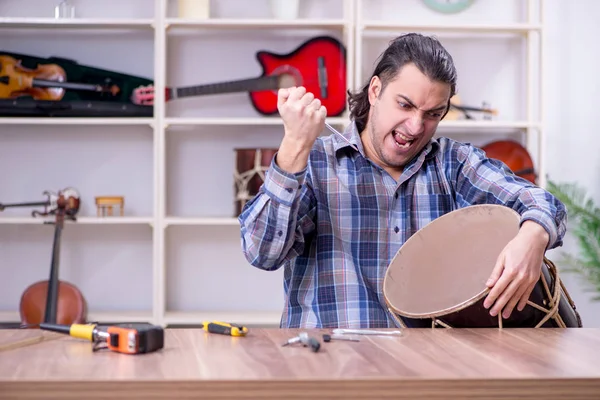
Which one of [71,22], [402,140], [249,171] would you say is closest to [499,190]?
[402,140]

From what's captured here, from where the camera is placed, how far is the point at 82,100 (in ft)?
11.4

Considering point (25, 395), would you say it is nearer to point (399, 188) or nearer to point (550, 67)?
point (399, 188)

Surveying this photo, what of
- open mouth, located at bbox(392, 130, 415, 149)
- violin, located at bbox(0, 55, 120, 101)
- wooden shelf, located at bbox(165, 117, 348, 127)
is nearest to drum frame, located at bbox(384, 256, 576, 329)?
open mouth, located at bbox(392, 130, 415, 149)

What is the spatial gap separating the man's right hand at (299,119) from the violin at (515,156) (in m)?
2.23

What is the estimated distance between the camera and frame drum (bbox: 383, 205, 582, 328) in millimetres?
1398

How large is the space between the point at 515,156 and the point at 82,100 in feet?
6.61

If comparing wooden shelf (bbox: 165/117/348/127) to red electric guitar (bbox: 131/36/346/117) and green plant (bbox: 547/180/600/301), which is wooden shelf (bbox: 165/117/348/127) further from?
green plant (bbox: 547/180/600/301)

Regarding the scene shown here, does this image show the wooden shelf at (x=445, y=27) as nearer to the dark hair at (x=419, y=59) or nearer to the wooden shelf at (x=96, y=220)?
the wooden shelf at (x=96, y=220)

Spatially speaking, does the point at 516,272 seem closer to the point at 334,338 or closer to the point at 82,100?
the point at 334,338

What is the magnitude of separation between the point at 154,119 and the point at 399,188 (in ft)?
5.91

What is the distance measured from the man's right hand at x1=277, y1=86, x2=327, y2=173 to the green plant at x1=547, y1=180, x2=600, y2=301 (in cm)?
233

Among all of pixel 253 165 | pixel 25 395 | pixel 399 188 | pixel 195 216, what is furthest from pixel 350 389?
pixel 195 216

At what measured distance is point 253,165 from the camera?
348 centimetres

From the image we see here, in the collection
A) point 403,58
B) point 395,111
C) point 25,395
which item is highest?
point 403,58
